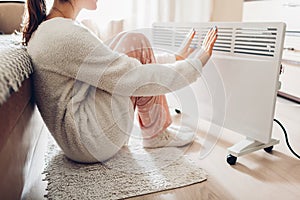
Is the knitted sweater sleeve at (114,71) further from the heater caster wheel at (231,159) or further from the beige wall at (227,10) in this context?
the beige wall at (227,10)

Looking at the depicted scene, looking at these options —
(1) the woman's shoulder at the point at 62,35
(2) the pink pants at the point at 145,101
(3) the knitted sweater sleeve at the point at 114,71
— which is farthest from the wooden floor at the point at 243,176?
(1) the woman's shoulder at the point at 62,35

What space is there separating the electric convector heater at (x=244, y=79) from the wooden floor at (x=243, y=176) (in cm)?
5

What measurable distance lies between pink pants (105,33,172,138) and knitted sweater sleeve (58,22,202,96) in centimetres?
20

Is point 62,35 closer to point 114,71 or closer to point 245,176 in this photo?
point 114,71

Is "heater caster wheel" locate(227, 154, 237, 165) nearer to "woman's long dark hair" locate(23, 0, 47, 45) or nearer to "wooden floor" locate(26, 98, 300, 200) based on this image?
"wooden floor" locate(26, 98, 300, 200)

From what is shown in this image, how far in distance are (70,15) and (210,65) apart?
22.8 inches

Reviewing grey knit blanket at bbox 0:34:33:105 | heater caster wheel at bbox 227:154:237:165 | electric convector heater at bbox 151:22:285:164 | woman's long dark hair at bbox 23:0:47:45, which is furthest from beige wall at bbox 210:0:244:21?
grey knit blanket at bbox 0:34:33:105

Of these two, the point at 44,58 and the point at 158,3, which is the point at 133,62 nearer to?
the point at 44,58

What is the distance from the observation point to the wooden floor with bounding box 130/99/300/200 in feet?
2.72

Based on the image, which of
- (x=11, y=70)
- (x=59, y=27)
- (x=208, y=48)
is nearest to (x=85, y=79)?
(x=59, y=27)

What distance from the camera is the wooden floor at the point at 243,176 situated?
0.83 meters

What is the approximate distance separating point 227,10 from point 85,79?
1945mm

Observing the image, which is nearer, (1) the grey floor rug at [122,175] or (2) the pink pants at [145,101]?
(1) the grey floor rug at [122,175]

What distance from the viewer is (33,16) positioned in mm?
847
